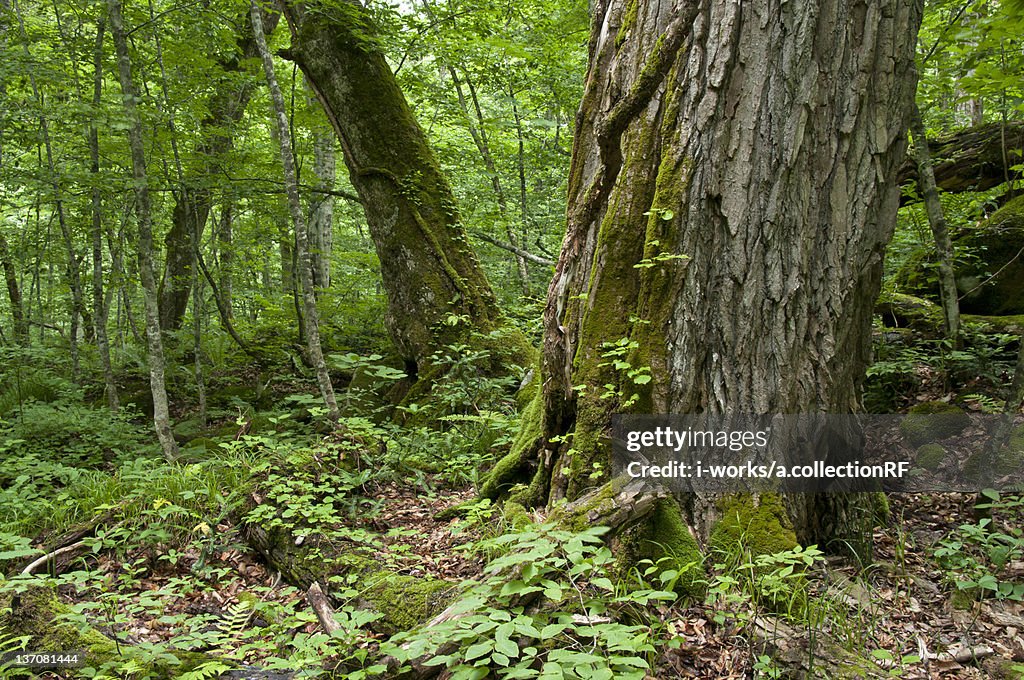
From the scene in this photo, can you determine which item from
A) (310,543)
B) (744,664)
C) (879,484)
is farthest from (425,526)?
(879,484)

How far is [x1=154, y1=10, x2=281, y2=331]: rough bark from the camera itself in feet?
25.1

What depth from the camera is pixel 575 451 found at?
3256mm

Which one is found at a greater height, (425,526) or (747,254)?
(747,254)

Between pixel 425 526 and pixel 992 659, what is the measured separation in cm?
307

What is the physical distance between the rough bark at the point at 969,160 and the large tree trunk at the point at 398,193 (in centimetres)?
519

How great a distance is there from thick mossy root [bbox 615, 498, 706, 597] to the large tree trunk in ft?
12.7

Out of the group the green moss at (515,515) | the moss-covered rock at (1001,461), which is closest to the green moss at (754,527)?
the green moss at (515,515)

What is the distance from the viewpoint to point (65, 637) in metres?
2.66

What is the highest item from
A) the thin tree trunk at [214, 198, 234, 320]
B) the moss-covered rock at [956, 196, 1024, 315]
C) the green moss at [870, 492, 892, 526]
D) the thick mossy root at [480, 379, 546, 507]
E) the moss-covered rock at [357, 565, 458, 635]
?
the thin tree trunk at [214, 198, 234, 320]

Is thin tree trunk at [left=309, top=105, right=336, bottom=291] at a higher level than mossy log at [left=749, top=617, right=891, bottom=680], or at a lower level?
higher

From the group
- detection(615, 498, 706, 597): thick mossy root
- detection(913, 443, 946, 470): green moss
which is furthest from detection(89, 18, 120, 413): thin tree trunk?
detection(913, 443, 946, 470): green moss

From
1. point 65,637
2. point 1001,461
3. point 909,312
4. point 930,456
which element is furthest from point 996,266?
point 65,637

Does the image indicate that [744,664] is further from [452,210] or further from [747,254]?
[452,210]

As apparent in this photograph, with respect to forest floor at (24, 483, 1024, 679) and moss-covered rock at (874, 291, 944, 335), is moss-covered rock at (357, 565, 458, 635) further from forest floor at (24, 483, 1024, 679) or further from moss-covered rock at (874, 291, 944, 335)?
moss-covered rock at (874, 291, 944, 335)
